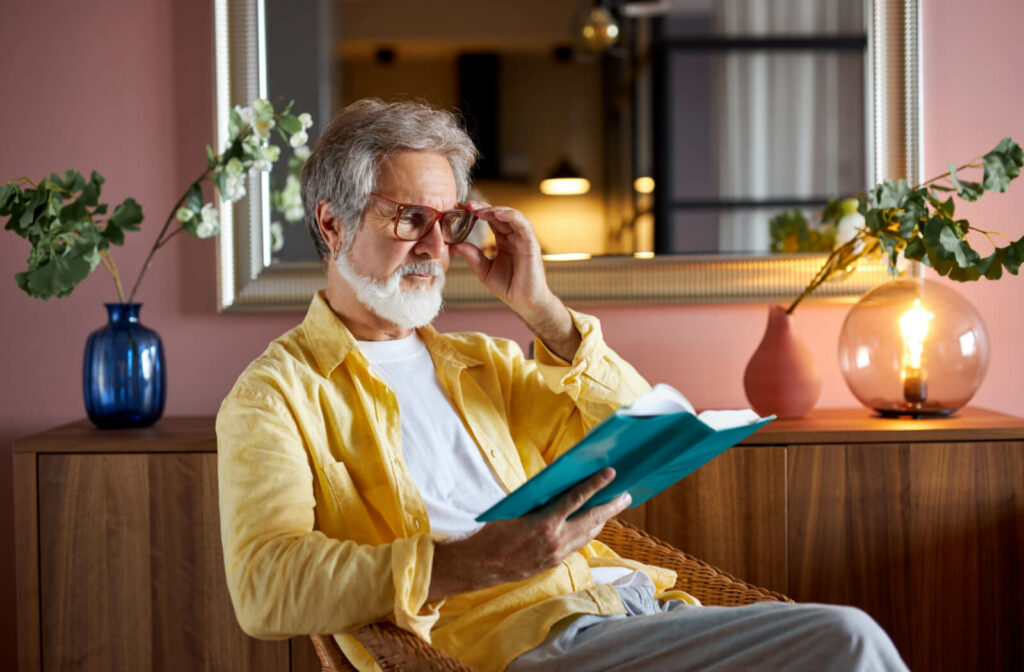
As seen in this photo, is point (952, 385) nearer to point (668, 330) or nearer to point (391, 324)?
point (668, 330)

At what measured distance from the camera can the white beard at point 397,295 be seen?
1765mm

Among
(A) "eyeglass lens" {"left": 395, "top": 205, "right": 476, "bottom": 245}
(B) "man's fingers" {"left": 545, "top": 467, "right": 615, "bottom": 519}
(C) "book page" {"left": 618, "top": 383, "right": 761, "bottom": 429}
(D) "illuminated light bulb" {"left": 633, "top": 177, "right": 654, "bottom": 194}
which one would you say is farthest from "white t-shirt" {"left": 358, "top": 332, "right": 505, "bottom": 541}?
(D) "illuminated light bulb" {"left": 633, "top": 177, "right": 654, "bottom": 194}

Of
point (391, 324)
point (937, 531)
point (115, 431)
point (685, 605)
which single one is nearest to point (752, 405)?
point (937, 531)

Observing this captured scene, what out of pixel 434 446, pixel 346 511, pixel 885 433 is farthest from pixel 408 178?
pixel 885 433

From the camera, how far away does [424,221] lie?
5.79ft

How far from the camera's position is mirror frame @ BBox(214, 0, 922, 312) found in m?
2.56

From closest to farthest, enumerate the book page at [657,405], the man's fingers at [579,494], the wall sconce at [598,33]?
the book page at [657,405] < the man's fingers at [579,494] < the wall sconce at [598,33]

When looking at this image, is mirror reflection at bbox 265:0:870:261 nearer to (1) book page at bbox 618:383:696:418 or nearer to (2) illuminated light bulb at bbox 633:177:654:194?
(2) illuminated light bulb at bbox 633:177:654:194

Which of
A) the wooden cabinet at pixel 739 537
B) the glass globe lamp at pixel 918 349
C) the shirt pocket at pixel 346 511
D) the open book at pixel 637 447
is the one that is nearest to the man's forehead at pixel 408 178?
the shirt pocket at pixel 346 511

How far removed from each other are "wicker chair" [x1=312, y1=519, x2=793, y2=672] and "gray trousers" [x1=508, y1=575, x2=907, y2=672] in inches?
8.4

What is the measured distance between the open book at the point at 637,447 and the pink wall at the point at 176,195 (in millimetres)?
1208

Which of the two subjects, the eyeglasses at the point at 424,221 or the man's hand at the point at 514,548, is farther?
the eyeglasses at the point at 424,221

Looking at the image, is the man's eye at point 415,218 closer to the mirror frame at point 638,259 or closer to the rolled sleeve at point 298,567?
the rolled sleeve at point 298,567

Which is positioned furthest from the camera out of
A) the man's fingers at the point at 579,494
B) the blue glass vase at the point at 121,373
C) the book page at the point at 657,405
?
the blue glass vase at the point at 121,373
